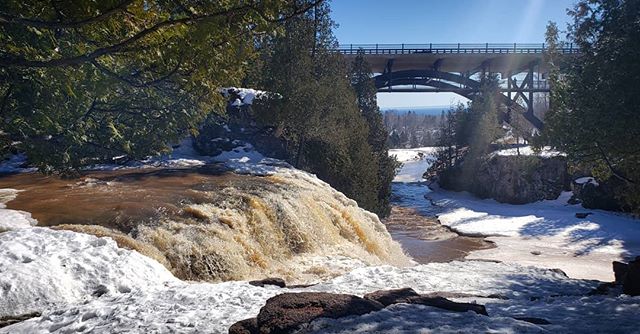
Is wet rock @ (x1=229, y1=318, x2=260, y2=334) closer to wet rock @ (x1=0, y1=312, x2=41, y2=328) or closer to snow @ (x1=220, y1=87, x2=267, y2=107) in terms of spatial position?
wet rock @ (x1=0, y1=312, x2=41, y2=328)

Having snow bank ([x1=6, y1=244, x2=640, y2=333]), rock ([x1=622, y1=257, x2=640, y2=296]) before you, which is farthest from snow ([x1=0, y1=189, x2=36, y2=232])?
rock ([x1=622, y1=257, x2=640, y2=296])

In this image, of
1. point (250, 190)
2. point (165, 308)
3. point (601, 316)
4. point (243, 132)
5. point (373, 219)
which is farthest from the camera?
point (243, 132)

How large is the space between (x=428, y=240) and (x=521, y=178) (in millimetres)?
13541

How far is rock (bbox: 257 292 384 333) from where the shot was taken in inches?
196

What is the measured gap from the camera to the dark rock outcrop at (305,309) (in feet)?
16.4

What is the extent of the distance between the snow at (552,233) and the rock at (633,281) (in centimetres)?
944

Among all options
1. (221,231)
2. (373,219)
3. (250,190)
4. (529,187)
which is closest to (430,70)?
(529,187)

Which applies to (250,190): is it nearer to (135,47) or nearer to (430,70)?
(135,47)

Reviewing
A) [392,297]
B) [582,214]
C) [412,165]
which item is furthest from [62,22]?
[412,165]

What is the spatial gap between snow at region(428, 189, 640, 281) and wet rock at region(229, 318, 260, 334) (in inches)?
608

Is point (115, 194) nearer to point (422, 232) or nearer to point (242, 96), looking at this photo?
point (242, 96)

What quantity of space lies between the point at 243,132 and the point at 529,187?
66.5 ft

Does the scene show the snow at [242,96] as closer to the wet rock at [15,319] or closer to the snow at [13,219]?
the snow at [13,219]

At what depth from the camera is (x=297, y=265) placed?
488 inches
